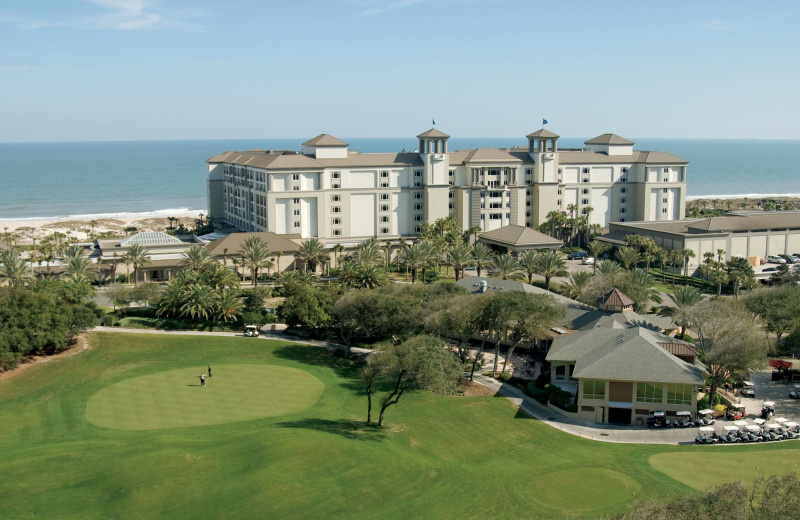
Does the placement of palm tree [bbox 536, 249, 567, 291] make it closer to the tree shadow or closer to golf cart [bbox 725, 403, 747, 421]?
golf cart [bbox 725, 403, 747, 421]

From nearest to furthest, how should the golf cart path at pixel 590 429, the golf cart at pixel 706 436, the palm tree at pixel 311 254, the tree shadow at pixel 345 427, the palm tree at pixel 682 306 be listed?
the golf cart at pixel 706 436 < the tree shadow at pixel 345 427 < the golf cart path at pixel 590 429 < the palm tree at pixel 682 306 < the palm tree at pixel 311 254

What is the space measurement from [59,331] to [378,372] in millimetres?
28631

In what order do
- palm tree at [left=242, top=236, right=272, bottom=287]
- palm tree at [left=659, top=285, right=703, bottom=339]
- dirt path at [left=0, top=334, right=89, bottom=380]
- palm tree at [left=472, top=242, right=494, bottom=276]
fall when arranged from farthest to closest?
1. palm tree at [left=472, top=242, right=494, bottom=276]
2. palm tree at [left=242, top=236, right=272, bottom=287]
3. palm tree at [left=659, top=285, right=703, bottom=339]
4. dirt path at [left=0, top=334, right=89, bottom=380]

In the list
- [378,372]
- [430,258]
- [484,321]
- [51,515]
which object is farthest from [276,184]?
[51,515]

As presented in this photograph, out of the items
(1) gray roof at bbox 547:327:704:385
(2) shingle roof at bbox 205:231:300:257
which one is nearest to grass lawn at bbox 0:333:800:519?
(1) gray roof at bbox 547:327:704:385

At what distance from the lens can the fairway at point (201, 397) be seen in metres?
49.0

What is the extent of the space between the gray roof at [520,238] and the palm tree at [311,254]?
2318 centimetres

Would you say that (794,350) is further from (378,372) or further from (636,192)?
(636,192)

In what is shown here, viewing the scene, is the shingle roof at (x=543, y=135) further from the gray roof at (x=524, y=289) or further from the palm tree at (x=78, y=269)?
the palm tree at (x=78, y=269)

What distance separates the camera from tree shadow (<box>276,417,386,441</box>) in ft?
150

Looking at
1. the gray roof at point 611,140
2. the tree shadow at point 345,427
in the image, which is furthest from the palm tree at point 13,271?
the gray roof at point 611,140

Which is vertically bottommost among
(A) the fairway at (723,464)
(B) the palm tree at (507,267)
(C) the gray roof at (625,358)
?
(A) the fairway at (723,464)

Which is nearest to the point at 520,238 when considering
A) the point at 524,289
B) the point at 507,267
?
the point at 507,267

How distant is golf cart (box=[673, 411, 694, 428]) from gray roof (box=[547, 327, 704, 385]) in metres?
1.95
